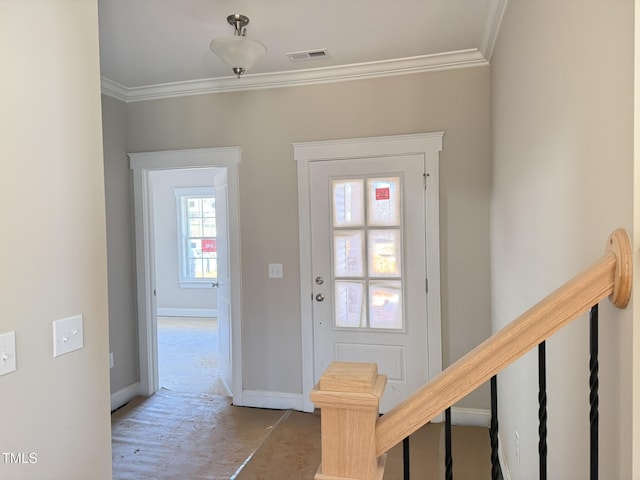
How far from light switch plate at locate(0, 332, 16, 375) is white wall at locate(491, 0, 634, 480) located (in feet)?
5.32

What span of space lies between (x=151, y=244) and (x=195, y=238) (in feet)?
12.0

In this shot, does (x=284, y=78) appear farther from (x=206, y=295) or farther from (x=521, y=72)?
(x=206, y=295)

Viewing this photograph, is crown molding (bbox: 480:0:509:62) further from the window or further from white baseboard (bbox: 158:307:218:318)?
white baseboard (bbox: 158:307:218:318)

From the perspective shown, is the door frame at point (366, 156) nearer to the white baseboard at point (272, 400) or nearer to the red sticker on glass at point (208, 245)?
the white baseboard at point (272, 400)

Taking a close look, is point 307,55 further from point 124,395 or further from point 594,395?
point 124,395

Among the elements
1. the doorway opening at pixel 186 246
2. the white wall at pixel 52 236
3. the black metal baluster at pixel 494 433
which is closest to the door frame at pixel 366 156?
the white wall at pixel 52 236

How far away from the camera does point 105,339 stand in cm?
169

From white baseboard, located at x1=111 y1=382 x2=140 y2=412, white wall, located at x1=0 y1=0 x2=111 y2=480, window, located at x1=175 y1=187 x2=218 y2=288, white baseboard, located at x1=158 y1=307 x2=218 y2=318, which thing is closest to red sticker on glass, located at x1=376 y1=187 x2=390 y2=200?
white wall, located at x1=0 y1=0 x2=111 y2=480

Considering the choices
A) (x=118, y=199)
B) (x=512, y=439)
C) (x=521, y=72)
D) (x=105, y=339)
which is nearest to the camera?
(x=105, y=339)

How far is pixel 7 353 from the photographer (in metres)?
1.29

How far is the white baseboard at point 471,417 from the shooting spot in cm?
301

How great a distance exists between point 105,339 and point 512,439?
202cm

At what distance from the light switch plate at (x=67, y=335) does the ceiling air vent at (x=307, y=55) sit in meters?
2.18

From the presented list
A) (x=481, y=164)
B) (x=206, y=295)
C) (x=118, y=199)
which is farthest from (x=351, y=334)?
(x=206, y=295)
